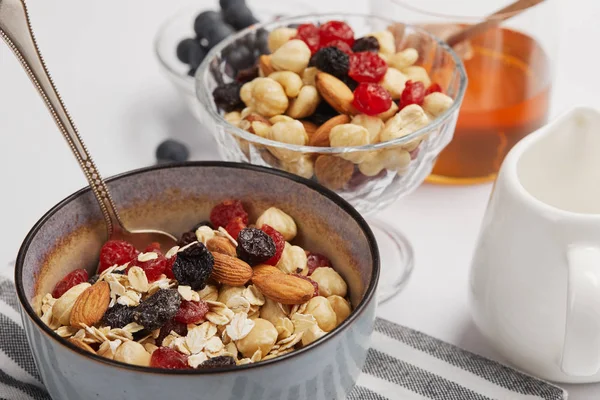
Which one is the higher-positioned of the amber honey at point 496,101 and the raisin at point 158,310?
the raisin at point 158,310

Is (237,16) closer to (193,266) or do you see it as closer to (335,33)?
(335,33)

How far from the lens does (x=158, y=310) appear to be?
681 millimetres

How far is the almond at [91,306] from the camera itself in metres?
0.69

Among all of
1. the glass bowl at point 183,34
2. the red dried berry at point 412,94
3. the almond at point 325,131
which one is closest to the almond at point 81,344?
the almond at point 325,131

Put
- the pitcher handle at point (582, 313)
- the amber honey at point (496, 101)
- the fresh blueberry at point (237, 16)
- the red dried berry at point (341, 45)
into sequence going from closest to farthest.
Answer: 1. the pitcher handle at point (582, 313)
2. the red dried berry at point (341, 45)
3. the amber honey at point (496, 101)
4. the fresh blueberry at point (237, 16)

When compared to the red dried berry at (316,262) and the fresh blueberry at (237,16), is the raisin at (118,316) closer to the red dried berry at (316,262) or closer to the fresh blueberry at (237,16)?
the red dried berry at (316,262)

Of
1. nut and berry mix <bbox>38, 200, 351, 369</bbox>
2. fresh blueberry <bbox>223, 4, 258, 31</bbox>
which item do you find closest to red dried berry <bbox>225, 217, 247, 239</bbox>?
nut and berry mix <bbox>38, 200, 351, 369</bbox>

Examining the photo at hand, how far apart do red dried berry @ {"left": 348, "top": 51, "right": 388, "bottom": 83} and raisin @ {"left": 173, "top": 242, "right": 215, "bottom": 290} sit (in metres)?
0.29

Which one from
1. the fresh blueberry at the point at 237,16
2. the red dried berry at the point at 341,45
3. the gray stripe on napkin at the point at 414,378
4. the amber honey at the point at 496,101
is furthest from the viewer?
the fresh blueberry at the point at 237,16

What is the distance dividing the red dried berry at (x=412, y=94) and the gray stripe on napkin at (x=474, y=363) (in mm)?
236

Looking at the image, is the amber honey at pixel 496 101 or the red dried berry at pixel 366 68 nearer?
the red dried berry at pixel 366 68

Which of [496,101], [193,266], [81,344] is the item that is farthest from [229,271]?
[496,101]

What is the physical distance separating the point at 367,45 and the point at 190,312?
42 centimetres

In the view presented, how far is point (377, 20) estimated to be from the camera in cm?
109
